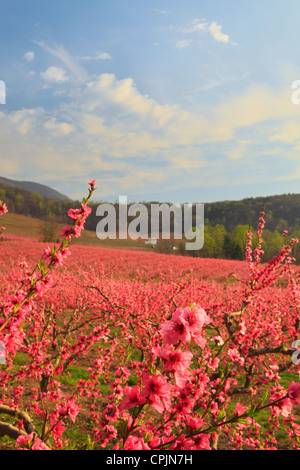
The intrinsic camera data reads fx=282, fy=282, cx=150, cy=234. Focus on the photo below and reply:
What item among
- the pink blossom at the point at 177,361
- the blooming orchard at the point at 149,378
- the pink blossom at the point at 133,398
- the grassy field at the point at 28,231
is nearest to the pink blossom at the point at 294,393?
the blooming orchard at the point at 149,378

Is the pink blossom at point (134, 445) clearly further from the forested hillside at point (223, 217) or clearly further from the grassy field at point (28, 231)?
the grassy field at point (28, 231)

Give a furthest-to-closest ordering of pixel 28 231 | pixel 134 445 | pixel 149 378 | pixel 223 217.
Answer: pixel 223 217, pixel 28 231, pixel 134 445, pixel 149 378

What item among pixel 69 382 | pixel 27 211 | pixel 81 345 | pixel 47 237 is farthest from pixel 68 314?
pixel 27 211

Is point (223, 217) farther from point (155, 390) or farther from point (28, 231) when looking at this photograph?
point (155, 390)

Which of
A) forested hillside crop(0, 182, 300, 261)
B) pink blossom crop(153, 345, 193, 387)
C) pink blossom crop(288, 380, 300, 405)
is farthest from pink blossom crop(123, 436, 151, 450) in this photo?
forested hillside crop(0, 182, 300, 261)

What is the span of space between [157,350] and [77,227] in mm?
1308

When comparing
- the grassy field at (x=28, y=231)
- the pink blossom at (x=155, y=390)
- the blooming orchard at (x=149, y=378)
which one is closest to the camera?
the pink blossom at (x=155, y=390)

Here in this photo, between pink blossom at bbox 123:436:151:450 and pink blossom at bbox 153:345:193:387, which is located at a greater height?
pink blossom at bbox 153:345:193:387

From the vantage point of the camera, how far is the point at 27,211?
2635 inches

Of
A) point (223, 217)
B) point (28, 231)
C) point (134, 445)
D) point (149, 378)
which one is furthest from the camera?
point (223, 217)

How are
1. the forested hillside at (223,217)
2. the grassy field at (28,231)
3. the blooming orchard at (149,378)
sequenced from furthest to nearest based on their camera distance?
the forested hillside at (223,217)
the grassy field at (28,231)
the blooming orchard at (149,378)

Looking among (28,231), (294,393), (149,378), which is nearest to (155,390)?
(149,378)

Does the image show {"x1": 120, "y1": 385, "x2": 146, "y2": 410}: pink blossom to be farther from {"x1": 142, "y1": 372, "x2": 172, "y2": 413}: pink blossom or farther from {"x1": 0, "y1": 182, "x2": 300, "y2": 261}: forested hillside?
{"x1": 0, "y1": 182, "x2": 300, "y2": 261}: forested hillside
